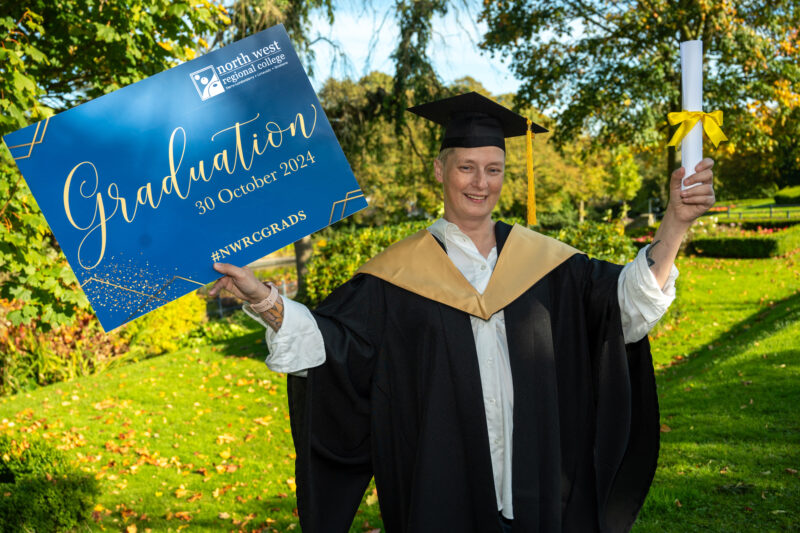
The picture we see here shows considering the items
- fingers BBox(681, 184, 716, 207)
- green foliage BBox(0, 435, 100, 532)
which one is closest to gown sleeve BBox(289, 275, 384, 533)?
fingers BBox(681, 184, 716, 207)

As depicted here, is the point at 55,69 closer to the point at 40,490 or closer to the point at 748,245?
the point at 40,490

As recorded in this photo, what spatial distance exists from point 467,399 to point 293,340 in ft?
2.19

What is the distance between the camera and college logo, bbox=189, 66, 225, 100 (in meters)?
2.12

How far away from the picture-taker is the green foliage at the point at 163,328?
36.9 ft

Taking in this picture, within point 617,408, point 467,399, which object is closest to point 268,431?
point 467,399

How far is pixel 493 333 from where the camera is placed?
2426 mm

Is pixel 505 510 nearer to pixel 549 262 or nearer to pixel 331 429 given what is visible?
pixel 331 429

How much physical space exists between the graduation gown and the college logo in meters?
0.86

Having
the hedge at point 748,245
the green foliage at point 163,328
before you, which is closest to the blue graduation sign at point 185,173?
the green foliage at point 163,328

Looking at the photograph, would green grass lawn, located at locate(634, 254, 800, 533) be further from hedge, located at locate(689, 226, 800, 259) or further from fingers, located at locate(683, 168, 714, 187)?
Result: hedge, located at locate(689, 226, 800, 259)

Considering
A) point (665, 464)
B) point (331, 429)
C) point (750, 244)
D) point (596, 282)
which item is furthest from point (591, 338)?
point (750, 244)

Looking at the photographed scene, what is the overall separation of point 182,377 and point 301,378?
24.7ft

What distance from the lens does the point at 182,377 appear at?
9359 millimetres

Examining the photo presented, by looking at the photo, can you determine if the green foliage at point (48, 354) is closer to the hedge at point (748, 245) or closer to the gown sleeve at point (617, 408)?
the gown sleeve at point (617, 408)
